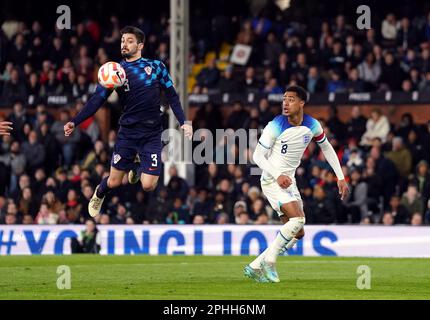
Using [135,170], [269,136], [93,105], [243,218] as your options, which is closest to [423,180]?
[243,218]

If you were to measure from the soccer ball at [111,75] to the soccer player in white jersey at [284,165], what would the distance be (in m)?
1.92

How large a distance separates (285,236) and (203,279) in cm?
137

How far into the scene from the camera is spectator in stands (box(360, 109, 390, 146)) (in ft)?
82.3

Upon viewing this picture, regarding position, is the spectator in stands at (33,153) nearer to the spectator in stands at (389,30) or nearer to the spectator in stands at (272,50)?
the spectator in stands at (272,50)

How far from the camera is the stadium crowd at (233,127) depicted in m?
23.9

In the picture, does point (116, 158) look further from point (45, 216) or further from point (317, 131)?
point (45, 216)

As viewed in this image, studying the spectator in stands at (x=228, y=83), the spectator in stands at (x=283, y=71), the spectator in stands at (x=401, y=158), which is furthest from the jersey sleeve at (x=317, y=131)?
the spectator in stands at (x=228, y=83)

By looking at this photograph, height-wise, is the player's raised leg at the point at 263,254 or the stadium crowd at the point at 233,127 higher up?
the stadium crowd at the point at 233,127

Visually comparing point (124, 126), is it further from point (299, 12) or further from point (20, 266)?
point (299, 12)

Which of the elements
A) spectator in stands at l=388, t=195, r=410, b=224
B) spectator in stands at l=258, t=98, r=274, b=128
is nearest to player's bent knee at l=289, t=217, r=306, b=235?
spectator in stands at l=388, t=195, r=410, b=224

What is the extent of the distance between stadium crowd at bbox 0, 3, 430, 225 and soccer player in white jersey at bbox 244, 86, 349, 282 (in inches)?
316

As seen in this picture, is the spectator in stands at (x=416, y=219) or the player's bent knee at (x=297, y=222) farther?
the spectator in stands at (x=416, y=219)

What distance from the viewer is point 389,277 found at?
617 inches

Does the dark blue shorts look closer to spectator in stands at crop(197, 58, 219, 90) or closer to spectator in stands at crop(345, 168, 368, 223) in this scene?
spectator in stands at crop(345, 168, 368, 223)
